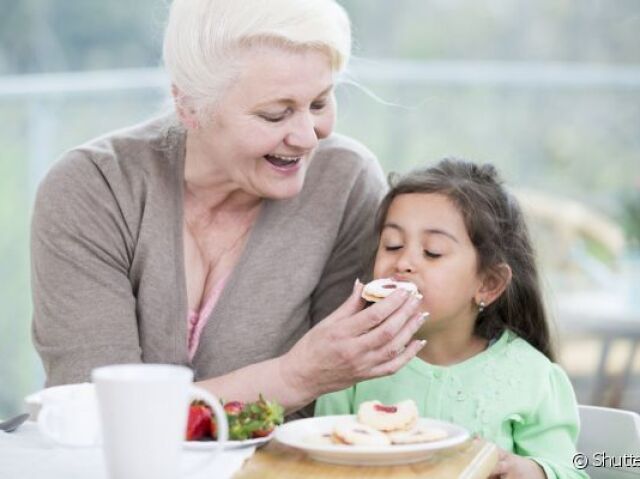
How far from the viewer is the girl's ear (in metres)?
2.38

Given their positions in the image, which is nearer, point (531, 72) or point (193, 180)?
point (193, 180)

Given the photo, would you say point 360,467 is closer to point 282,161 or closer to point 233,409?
point 233,409

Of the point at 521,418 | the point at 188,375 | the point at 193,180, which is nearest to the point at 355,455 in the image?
the point at 188,375

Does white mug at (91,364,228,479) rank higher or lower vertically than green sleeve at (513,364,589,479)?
higher

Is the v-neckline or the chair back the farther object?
the v-neckline

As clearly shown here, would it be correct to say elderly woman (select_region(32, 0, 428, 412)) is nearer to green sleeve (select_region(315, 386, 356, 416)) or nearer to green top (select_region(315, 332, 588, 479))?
green sleeve (select_region(315, 386, 356, 416))

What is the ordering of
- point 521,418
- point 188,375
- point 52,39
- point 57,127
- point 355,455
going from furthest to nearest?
point 52,39 → point 57,127 → point 521,418 → point 355,455 → point 188,375

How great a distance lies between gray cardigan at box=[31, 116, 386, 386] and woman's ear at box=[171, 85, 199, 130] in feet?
0.30

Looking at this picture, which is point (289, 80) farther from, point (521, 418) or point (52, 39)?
point (52, 39)

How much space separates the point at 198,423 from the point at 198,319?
0.82 m

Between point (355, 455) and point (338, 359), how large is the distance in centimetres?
42

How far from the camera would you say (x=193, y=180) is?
2502 mm

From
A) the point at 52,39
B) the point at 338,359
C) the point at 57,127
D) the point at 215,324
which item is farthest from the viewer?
the point at 52,39
